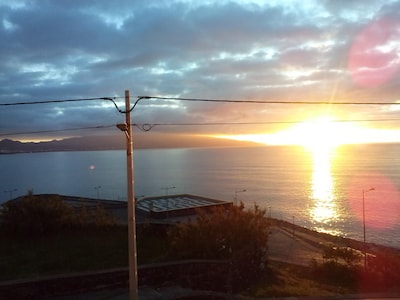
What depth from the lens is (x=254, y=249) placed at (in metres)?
16.2

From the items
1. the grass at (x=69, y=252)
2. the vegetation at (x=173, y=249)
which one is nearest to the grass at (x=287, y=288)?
the vegetation at (x=173, y=249)

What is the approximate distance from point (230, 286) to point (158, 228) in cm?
579

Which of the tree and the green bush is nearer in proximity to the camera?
the tree

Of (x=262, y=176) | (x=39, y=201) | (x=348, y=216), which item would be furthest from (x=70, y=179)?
(x=39, y=201)

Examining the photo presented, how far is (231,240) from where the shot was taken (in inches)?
623

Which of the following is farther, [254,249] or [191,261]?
[254,249]

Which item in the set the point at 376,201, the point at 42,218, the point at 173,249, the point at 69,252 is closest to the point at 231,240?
the point at 173,249

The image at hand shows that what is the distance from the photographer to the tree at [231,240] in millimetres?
15203

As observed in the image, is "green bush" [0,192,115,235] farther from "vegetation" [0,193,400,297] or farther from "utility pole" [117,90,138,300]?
"utility pole" [117,90,138,300]

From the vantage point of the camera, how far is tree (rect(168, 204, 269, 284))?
49.9ft

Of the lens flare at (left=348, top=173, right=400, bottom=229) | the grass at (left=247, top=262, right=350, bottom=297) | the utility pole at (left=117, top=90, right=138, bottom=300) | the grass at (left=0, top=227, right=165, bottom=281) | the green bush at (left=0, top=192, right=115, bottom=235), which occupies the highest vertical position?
the utility pole at (left=117, top=90, right=138, bottom=300)

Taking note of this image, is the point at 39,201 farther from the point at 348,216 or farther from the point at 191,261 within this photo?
the point at 348,216

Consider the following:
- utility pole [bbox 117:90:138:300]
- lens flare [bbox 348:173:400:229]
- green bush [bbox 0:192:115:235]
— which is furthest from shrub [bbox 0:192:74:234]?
lens flare [bbox 348:173:400:229]

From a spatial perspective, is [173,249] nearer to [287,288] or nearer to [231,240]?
[231,240]
